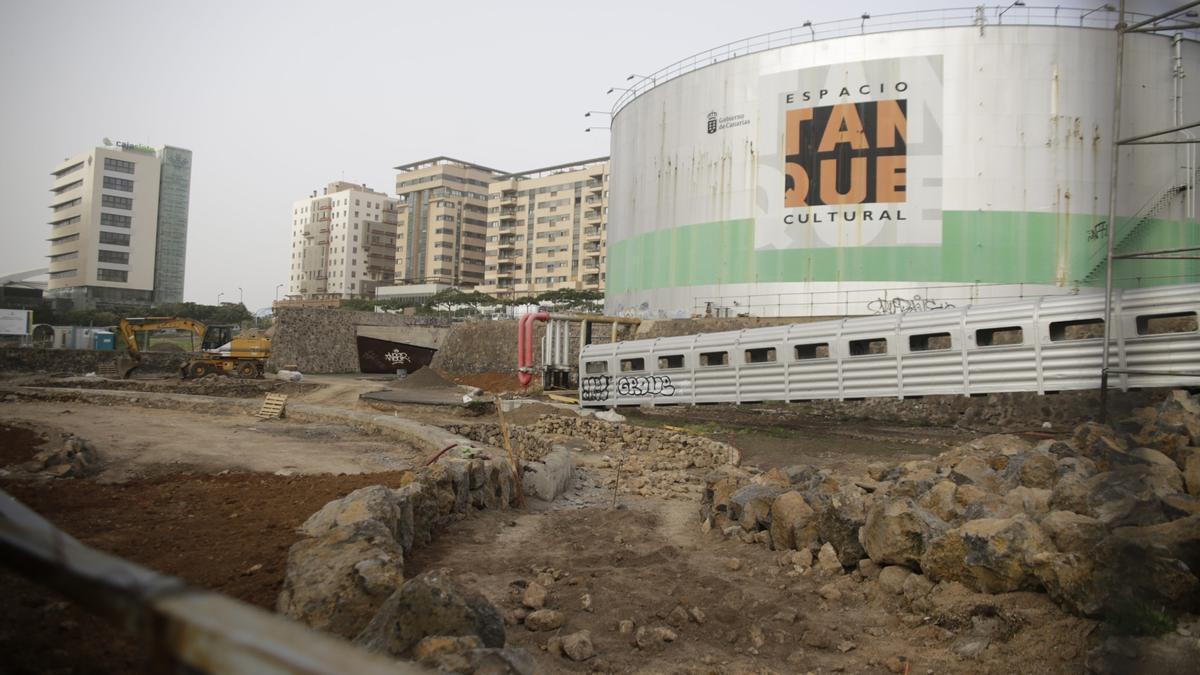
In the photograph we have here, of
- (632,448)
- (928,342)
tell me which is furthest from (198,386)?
(928,342)

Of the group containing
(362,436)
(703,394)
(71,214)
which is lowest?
(362,436)

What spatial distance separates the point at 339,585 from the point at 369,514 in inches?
80.2

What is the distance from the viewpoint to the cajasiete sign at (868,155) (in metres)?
35.2

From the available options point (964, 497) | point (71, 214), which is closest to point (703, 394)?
point (964, 497)

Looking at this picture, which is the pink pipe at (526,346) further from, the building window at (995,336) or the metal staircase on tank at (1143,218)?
the metal staircase on tank at (1143,218)

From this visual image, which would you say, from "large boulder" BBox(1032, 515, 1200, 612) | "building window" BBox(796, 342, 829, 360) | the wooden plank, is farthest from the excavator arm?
"large boulder" BBox(1032, 515, 1200, 612)

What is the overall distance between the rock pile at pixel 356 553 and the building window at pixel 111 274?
76187 millimetres

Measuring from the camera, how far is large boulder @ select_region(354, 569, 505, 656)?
4.34 m

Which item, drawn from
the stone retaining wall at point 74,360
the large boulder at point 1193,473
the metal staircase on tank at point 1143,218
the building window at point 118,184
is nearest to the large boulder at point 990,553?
the large boulder at point 1193,473

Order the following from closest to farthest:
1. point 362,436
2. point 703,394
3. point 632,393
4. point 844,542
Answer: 1. point 844,542
2. point 362,436
3. point 703,394
4. point 632,393

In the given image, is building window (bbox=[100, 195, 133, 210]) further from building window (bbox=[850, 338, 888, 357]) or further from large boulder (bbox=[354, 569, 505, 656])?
large boulder (bbox=[354, 569, 505, 656])

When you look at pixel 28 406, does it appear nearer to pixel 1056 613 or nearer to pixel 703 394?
pixel 703 394

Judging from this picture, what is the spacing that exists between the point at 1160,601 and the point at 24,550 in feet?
21.0

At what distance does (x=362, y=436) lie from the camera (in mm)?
20766
